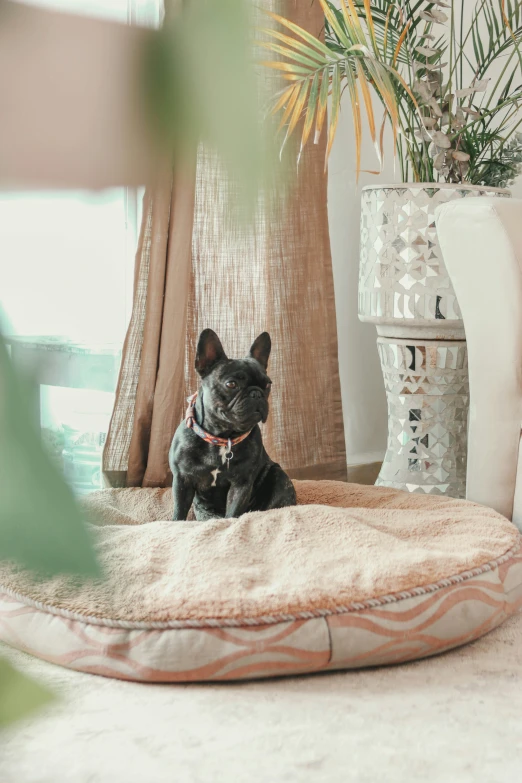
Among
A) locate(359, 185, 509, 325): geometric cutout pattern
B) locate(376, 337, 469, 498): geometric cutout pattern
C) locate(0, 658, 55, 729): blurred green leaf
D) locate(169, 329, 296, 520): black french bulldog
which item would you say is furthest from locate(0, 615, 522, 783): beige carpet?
locate(359, 185, 509, 325): geometric cutout pattern

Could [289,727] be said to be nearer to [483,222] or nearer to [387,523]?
[387,523]

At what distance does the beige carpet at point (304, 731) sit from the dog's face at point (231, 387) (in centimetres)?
61

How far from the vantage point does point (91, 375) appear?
0.68 feet

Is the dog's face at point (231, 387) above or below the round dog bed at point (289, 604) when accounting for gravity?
above

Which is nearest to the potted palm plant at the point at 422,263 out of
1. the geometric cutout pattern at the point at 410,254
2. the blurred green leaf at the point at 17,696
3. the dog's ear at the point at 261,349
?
the geometric cutout pattern at the point at 410,254

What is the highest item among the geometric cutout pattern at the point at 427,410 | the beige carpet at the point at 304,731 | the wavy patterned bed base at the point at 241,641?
the geometric cutout pattern at the point at 427,410

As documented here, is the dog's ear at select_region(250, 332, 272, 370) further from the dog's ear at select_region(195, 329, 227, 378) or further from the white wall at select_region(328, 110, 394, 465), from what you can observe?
the white wall at select_region(328, 110, 394, 465)

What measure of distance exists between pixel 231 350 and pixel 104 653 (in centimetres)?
119

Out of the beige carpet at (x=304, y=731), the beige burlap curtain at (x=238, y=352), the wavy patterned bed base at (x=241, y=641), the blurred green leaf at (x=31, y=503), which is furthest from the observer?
the beige burlap curtain at (x=238, y=352)

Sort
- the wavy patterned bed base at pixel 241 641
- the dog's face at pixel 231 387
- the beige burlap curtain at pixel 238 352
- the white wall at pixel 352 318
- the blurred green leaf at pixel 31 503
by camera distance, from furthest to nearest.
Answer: the white wall at pixel 352 318 → the beige burlap curtain at pixel 238 352 → the dog's face at pixel 231 387 → the wavy patterned bed base at pixel 241 641 → the blurred green leaf at pixel 31 503

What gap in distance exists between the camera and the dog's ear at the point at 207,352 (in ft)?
5.66

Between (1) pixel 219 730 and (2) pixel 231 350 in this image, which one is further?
(2) pixel 231 350

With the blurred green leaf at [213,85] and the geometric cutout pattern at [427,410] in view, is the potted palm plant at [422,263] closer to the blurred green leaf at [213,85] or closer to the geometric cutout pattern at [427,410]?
the geometric cutout pattern at [427,410]

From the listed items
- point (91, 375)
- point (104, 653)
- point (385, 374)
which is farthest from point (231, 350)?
point (91, 375)
